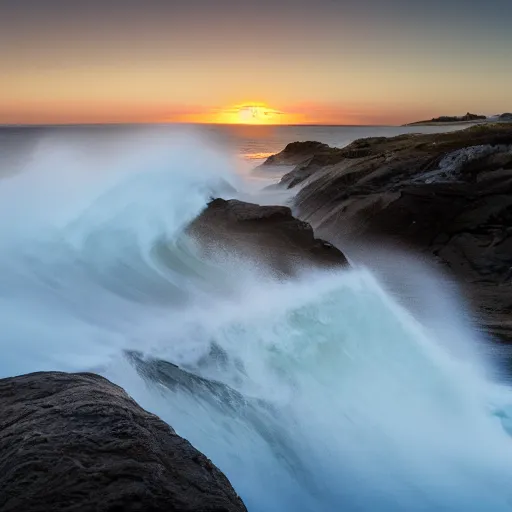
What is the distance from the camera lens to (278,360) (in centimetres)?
597

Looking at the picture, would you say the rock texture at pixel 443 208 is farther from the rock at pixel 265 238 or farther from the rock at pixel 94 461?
the rock at pixel 94 461

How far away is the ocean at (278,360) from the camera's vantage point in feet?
15.5

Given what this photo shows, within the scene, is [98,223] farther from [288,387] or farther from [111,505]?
[111,505]

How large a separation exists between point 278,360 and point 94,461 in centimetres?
354

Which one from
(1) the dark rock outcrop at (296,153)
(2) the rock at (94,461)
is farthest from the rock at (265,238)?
(1) the dark rock outcrop at (296,153)

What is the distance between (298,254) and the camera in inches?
382

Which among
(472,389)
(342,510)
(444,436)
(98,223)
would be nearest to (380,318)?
(472,389)

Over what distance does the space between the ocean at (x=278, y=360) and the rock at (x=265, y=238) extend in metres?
0.44

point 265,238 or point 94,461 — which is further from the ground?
point 94,461

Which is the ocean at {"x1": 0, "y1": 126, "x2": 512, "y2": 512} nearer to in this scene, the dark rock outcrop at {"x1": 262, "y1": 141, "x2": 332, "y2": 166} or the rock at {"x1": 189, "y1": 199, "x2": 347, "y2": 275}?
the rock at {"x1": 189, "y1": 199, "x2": 347, "y2": 275}

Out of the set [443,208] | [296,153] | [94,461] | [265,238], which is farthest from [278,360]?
[296,153]

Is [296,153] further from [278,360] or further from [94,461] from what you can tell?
[94,461]

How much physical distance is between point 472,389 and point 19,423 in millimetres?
5604

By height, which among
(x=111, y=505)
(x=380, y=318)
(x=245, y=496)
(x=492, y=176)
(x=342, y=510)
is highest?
→ (x=492, y=176)
